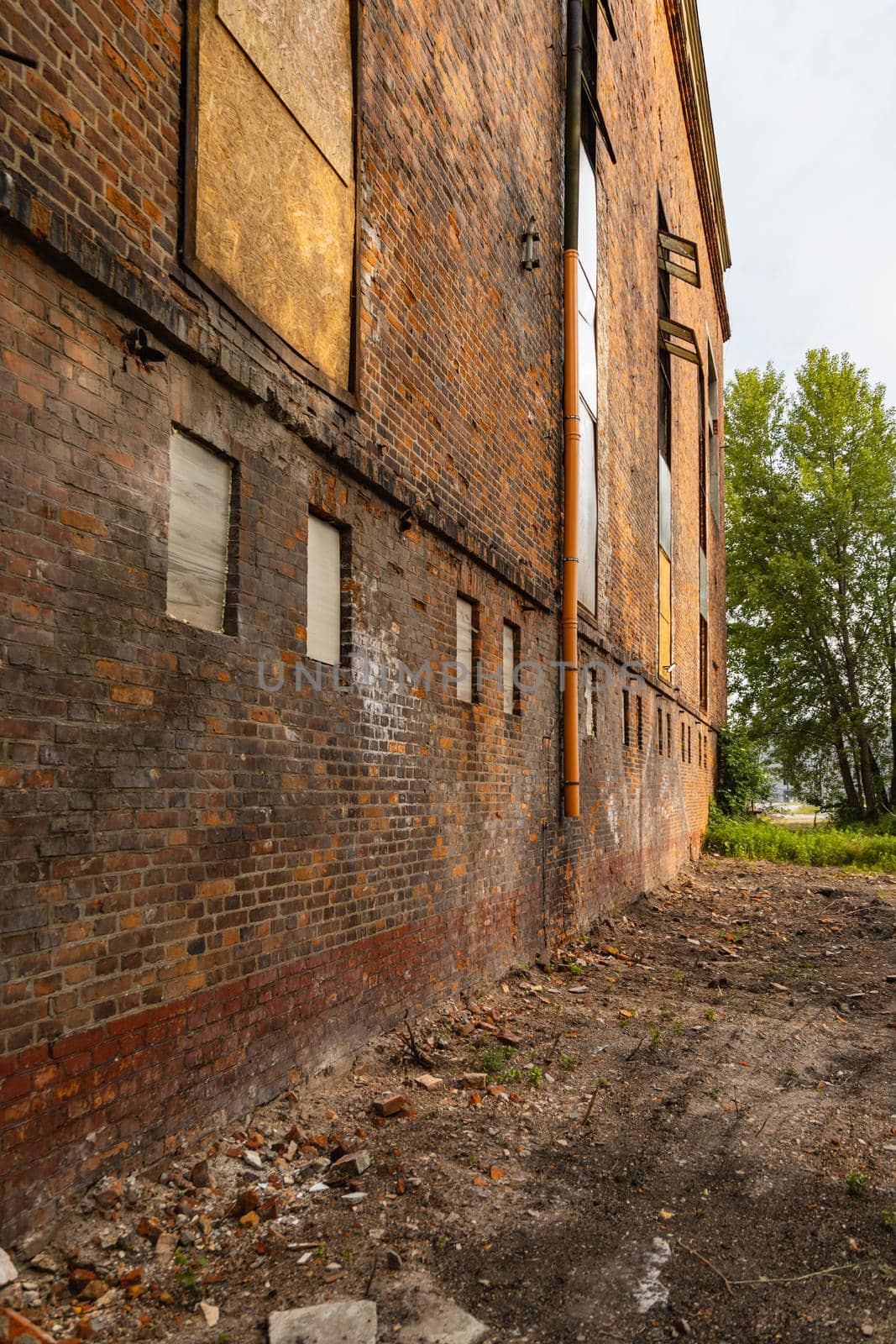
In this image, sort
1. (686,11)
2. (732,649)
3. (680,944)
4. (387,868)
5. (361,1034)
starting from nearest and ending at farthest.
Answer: (361,1034), (387,868), (680,944), (686,11), (732,649)

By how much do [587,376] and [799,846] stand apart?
14.9 m

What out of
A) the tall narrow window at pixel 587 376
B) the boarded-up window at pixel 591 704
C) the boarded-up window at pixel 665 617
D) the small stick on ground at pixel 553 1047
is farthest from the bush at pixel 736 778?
the small stick on ground at pixel 553 1047

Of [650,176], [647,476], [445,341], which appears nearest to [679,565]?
[647,476]

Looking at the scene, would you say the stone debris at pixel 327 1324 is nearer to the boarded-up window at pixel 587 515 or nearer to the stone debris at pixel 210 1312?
the stone debris at pixel 210 1312

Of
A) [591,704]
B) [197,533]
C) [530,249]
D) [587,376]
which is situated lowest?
[591,704]

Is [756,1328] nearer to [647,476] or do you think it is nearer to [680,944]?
[680,944]

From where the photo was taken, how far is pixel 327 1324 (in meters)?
2.97

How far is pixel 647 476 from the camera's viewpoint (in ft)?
51.3

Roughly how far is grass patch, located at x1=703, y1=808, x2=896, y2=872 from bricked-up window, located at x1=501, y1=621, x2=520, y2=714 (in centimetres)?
1471

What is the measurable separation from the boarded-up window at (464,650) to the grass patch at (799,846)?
15.9 m

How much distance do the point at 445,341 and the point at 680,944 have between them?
705cm

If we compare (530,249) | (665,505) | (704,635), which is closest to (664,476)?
(665,505)

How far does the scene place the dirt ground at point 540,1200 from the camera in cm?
306

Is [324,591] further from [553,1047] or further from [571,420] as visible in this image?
[571,420]
